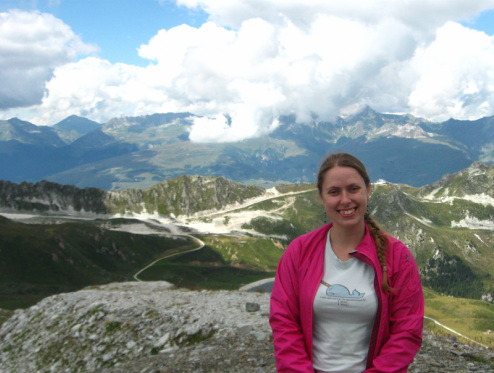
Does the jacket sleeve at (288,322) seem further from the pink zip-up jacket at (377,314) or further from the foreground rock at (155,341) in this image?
the foreground rock at (155,341)

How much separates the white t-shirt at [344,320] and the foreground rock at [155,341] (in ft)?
25.4

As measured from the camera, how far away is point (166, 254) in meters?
188

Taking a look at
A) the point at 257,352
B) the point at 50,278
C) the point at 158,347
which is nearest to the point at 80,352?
the point at 158,347

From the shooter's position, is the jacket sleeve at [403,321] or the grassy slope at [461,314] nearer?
the jacket sleeve at [403,321]

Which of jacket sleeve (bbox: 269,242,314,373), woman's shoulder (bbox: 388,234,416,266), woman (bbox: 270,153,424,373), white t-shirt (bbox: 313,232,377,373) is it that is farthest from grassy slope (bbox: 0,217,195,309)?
woman's shoulder (bbox: 388,234,416,266)

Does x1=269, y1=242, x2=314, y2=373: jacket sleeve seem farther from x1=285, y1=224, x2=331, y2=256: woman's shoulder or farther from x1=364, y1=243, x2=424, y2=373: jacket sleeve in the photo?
x1=364, y1=243, x2=424, y2=373: jacket sleeve

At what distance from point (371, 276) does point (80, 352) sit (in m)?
20.5

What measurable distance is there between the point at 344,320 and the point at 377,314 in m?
0.61

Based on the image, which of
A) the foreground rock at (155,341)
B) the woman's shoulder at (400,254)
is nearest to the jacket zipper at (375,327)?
the woman's shoulder at (400,254)

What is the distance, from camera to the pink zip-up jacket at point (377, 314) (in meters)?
6.03

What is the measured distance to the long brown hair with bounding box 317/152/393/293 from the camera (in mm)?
6301

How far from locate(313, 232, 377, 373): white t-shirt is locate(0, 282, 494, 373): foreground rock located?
7.74 m

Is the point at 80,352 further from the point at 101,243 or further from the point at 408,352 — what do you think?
the point at 101,243

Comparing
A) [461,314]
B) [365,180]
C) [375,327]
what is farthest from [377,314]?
Result: [461,314]
